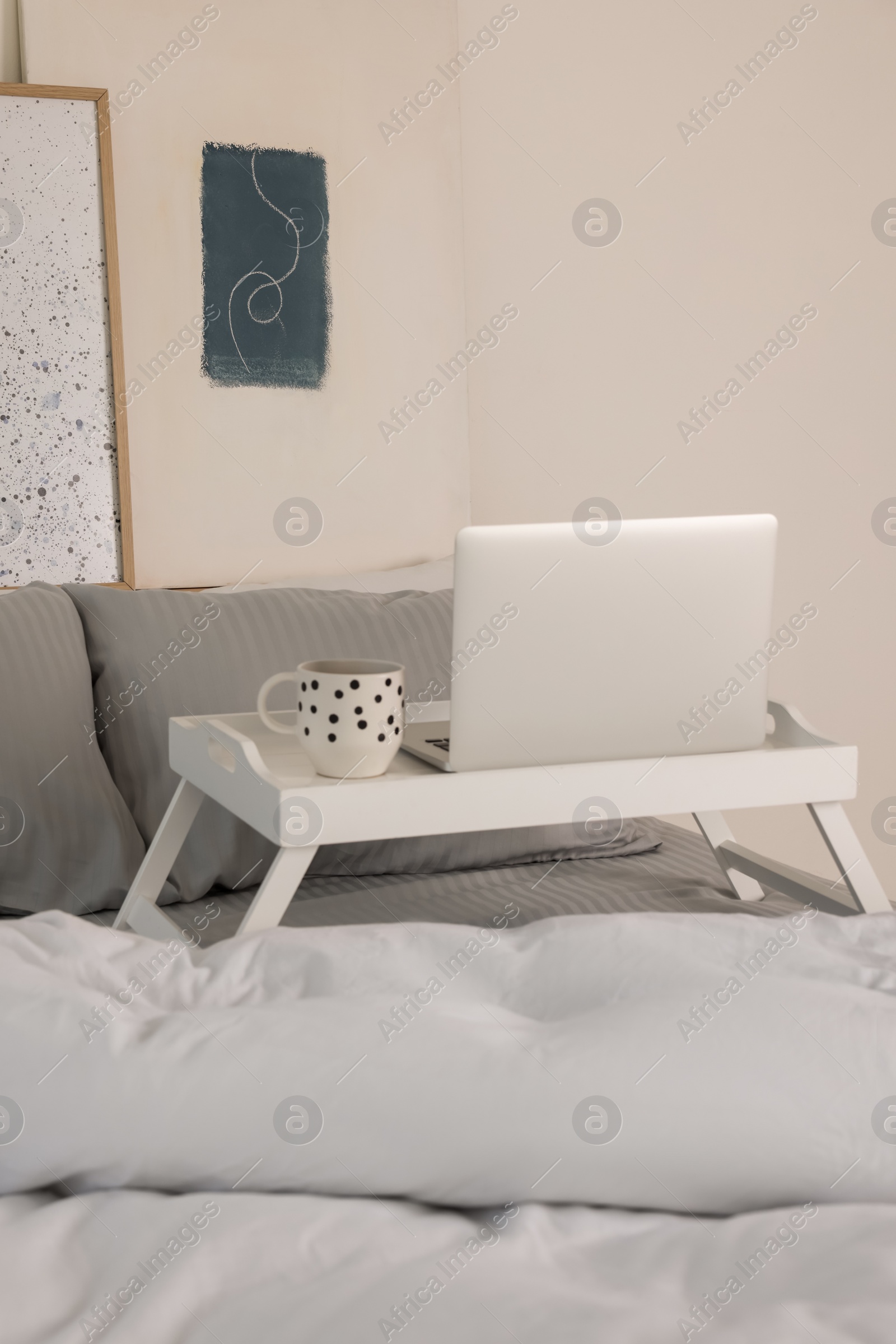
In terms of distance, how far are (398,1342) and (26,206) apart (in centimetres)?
172

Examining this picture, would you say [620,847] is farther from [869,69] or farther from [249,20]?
[869,69]

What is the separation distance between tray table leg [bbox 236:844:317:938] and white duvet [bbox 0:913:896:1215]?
0.33m

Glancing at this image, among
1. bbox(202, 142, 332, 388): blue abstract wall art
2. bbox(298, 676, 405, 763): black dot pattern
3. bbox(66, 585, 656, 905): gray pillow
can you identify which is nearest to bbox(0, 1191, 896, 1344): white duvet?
bbox(298, 676, 405, 763): black dot pattern

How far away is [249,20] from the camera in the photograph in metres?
1.94

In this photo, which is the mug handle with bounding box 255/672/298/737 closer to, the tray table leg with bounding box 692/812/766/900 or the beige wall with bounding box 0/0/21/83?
the tray table leg with bounding box 692/812/766/900

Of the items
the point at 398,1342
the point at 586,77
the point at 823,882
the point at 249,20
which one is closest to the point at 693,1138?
the point at 398,1342

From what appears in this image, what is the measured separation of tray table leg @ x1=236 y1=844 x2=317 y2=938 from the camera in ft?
3.53

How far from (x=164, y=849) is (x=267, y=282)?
3.52 feet

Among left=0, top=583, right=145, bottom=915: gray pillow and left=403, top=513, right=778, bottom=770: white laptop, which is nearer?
left=403, top=513, right=778, bottom=770: white laptop

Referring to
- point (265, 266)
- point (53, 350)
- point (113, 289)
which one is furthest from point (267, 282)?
point (53, 350)

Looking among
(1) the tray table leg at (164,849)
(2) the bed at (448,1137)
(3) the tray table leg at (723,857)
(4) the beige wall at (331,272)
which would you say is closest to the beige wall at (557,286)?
(4) the beige wall at (331,272)

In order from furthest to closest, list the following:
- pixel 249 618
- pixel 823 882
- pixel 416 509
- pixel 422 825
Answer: pixel 416 509 → pixel 249 618 → pixel 823 882 → pixel 422 825

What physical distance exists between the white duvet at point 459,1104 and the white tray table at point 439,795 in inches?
13.5

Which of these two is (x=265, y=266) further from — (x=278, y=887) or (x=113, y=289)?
(x=278, y=887)
